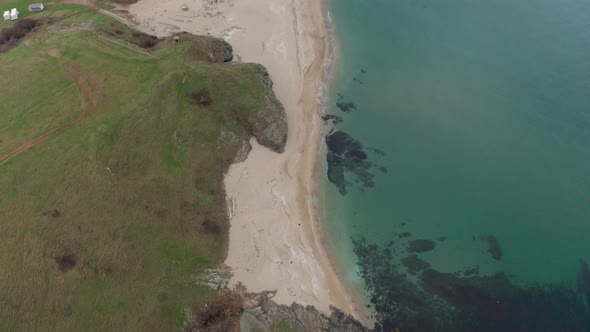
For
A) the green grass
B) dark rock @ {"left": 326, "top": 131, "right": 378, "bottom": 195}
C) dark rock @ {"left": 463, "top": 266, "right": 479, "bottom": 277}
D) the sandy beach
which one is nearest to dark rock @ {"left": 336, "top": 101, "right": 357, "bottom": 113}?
the sandy beach

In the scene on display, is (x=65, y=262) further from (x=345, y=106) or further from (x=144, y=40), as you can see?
(x=345, y=106)

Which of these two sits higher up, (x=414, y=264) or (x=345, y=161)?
(x=345, y=161)

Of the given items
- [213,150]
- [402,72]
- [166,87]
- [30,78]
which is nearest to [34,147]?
[30,78]

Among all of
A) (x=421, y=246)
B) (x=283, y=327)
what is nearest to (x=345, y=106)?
(x=421, y=246)

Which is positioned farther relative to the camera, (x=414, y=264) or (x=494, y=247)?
(x=494, y=247)

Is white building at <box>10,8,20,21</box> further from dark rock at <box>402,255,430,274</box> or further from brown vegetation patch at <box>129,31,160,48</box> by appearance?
dark rock at <box>402,255,430,274</box>

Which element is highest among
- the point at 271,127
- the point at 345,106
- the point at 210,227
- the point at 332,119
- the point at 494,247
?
the point at 345,106

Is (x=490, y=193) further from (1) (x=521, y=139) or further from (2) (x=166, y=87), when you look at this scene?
(2) (x=166, y=87)

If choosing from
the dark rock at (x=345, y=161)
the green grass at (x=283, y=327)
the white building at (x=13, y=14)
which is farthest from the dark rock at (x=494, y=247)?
the white building at (x=13, y=14)
